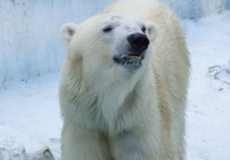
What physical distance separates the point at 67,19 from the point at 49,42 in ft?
0.93

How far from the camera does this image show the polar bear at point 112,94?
2621 millimetres

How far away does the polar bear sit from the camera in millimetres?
2621

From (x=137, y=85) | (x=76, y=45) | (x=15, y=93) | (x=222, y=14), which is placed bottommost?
(x=222, y=14)

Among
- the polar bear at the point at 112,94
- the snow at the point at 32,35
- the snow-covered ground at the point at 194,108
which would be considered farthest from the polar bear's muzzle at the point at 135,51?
the snow at the point at 32,35

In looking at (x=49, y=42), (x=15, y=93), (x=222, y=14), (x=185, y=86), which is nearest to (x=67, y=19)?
(x=49, y=42)

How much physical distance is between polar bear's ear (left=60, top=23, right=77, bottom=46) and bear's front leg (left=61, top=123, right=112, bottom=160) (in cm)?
42

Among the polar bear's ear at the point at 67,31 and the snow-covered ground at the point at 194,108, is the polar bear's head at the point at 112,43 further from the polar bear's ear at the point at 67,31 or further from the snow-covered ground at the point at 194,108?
the snow-covered ground at the point at 194,108

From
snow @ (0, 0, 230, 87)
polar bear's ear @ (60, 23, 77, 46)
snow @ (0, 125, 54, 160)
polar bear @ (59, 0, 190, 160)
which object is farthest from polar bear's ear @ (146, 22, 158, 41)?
snow @ (0, 0, 230, 87)

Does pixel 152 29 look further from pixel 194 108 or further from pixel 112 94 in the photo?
pixel 194 108

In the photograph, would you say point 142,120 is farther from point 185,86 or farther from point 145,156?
point 185,86

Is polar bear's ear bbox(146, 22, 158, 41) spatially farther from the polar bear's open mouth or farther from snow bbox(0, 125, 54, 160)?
snow bbox(0, 125, 54, 160)

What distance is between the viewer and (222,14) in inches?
261

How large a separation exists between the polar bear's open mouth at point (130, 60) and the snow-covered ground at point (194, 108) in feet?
4.85

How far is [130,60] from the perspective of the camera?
256cm
